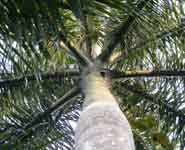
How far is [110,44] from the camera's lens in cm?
517

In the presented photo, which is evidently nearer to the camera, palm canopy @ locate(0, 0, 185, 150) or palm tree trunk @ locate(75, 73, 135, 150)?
palm tree trunk @ locate(75, 73, 135, 150)

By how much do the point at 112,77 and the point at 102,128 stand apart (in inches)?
72.5

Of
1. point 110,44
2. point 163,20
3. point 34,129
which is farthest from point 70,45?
point 34,129

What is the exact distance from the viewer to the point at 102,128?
3.42 meters

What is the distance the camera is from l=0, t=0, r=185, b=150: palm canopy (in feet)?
16.1

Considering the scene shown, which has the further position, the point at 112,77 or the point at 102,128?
the point at 112,77

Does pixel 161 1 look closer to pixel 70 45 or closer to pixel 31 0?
pixel 70 45

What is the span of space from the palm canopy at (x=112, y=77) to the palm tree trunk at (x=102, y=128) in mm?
827

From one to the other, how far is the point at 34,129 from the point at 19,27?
260 centimetres

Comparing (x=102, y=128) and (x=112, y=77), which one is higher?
(x=112, y=77)

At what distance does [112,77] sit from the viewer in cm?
523

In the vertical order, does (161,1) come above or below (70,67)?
above

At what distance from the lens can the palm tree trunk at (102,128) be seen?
3.26m

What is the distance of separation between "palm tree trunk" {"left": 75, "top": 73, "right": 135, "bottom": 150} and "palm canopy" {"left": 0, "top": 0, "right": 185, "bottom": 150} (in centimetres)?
83
